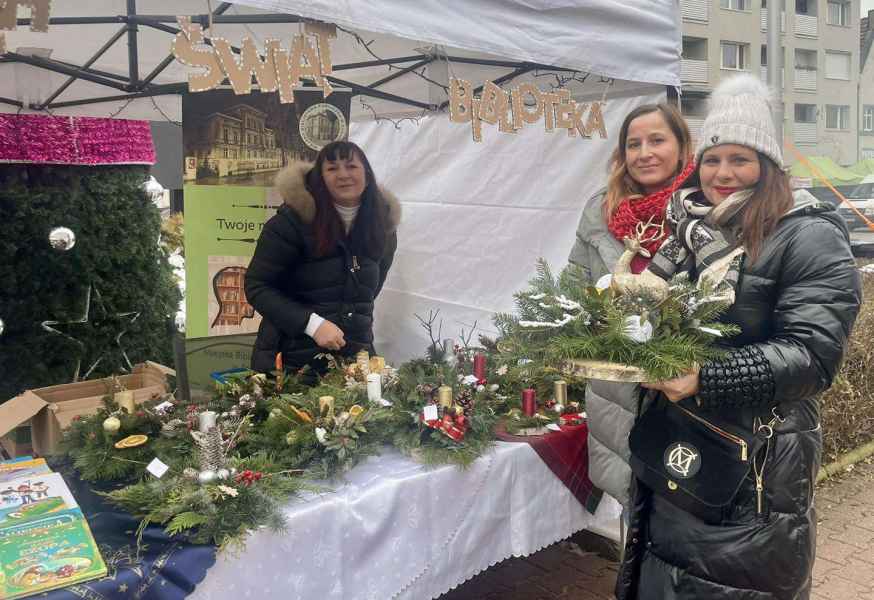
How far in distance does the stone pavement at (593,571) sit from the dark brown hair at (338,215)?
1.50 meters

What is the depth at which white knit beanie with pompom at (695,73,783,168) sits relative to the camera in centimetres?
168

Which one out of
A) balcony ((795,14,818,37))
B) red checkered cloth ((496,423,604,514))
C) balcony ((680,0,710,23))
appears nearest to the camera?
red checkered cloth ((496,423,604,514))

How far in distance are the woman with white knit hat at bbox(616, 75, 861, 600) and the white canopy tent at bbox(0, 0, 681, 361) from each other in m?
1.03

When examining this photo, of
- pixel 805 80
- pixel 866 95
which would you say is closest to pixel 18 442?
pixel 805 80

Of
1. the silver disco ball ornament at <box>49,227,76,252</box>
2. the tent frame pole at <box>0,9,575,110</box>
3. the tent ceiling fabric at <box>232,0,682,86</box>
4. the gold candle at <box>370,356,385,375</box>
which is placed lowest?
the gold candle at <box>370,356,385,375</box>

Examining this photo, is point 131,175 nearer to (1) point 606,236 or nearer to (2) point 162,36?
(2) point 162,36

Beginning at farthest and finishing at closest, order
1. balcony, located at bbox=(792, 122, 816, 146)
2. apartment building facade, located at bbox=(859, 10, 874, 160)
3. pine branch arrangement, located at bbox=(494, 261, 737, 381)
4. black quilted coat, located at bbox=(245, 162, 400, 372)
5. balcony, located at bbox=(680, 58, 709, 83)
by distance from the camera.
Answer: apartment building facade, located at bbox=(859, 10, 874, 160), balcony, located at bbox=(792, 122, 816, 146), balcony, located at bbox=(680, 58, 709, 83), black quilted coat, located at bbox=(245, 162, 400, 372), pine branch arrangement, located at bbox=(494, 261, 737, 381)

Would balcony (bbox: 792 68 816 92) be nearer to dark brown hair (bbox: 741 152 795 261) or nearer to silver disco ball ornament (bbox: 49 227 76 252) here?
silver disco ball ornament (bbox: 49 227 76 252)

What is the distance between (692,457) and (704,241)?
0.50 metres

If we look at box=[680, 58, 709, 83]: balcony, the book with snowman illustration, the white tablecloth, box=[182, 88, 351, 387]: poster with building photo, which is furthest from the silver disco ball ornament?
box=[680, 58, 709, 83]: balcony

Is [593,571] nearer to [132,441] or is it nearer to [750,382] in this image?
[750,382]

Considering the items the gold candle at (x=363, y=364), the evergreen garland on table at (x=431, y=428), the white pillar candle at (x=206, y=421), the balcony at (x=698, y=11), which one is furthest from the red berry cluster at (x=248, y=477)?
the balcony at (x=698, y=11)

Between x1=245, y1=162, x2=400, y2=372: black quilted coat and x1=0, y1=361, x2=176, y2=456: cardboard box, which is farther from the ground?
x1=245, y1=162, x2=400, y2=372: black quilted coat

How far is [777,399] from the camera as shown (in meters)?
1.57
